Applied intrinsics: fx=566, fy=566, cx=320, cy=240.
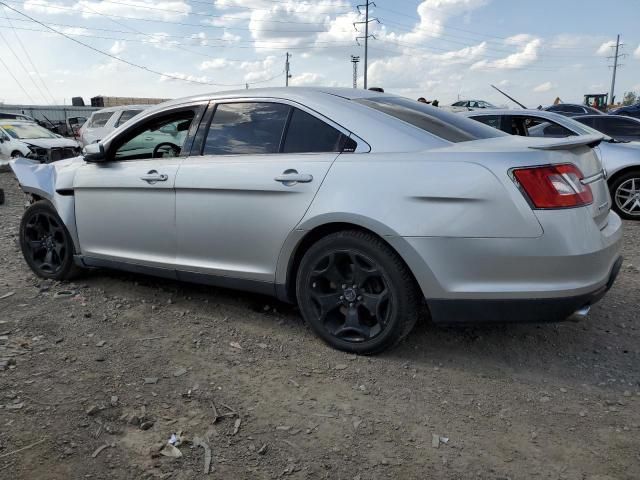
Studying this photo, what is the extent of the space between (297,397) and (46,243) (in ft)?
10.0

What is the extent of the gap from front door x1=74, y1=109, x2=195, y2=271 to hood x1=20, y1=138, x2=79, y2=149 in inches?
480

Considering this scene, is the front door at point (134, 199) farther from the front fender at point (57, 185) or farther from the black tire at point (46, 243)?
the black tire at point (46, 243)

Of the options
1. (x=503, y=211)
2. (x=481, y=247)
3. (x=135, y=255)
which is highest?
(x=503, y=211)

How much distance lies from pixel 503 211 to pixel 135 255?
2.67 m

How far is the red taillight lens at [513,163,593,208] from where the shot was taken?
2727mm

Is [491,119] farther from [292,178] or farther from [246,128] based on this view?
[292,178]

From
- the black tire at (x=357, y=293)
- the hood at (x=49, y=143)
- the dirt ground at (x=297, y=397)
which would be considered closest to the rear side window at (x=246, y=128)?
the black tire at (x=357, y=293)

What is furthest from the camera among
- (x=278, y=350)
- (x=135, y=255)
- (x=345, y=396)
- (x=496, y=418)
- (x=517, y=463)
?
Result: (x=135, y=255)

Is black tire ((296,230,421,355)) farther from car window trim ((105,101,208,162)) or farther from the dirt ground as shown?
car window trim ((105,101,208,162))

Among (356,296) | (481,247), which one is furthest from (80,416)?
(481,247)

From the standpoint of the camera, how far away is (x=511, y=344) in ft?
11.4

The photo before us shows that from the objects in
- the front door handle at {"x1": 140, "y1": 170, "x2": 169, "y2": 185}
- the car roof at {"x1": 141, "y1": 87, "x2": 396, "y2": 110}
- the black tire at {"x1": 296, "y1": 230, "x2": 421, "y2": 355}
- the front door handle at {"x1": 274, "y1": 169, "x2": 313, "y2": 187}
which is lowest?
the black tire at {"x1": 296, "y1": 230, "x2": 421, "y2": 355}

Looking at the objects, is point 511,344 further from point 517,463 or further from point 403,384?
point 517,463

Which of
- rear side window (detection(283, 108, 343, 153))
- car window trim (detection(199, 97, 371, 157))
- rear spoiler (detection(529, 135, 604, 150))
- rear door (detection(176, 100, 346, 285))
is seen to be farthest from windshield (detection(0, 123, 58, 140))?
rear spoiler (detection(529, 135, 604, 150))
